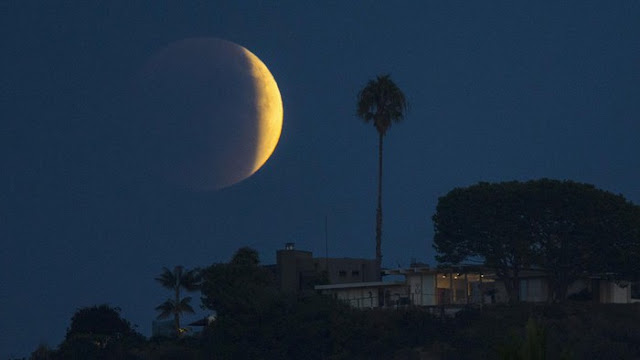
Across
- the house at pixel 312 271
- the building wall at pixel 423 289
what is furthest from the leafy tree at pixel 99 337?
the building wall at pixel 423 289

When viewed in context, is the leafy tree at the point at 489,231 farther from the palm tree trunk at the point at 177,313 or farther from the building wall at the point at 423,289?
the palm tree trunk at the point at 177,313

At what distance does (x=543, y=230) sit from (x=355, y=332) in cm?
1752

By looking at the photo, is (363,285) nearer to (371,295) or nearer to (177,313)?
(371,295)

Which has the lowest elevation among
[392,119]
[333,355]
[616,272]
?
[333,355]

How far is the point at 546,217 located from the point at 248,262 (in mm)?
28517

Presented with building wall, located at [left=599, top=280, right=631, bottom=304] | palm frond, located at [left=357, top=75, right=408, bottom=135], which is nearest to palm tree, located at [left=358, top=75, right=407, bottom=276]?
palm frond, located at [left=357, top=75, right=408, bottom=135]

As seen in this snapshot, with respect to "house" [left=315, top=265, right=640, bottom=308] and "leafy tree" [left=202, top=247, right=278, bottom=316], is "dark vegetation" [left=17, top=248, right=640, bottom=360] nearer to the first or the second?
"leafy tree" [left=202, top=247, right=278, bottom=316]

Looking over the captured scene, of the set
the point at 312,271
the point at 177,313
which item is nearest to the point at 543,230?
the point at 312,271

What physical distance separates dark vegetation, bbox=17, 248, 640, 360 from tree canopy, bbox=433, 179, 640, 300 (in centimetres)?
452

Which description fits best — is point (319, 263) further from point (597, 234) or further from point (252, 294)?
Answer: point (597, 234)

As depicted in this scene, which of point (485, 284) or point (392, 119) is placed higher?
point (392, 119)

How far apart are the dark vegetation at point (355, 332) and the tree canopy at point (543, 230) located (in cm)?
452

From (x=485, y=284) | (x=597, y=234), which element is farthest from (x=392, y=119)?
(x=597, y=234)

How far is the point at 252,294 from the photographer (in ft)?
291
